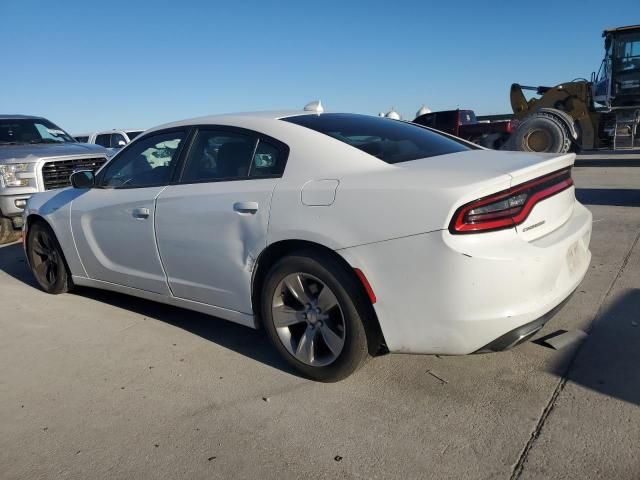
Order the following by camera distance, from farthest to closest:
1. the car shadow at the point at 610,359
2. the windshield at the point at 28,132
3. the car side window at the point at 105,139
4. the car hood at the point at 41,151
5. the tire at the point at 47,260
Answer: the car side window at the point at 105,139
the windshield at the point at 28,132
the car hood at the point at 41,151
the tire at the point at 47,260
the car shadow at the point at 610,359

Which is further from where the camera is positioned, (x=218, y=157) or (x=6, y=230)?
(x=6, y=230)

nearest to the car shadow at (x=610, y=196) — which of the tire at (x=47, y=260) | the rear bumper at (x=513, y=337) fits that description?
the rear bumper at (x=513, y=337)

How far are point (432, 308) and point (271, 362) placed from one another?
4.02 feet

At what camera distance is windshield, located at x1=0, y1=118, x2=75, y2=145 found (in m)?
8.18

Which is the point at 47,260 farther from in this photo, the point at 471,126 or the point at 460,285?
the point at 471,126

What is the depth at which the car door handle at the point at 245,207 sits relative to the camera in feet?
9.82

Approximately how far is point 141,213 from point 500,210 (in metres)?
2.41

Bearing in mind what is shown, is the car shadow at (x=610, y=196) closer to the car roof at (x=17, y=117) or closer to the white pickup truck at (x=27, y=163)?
the white pickup truck at (x=27, y=163)

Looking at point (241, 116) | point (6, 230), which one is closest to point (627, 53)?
point (241, 116)

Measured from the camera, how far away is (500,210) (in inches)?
95.3

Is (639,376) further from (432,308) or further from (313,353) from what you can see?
(313,353)

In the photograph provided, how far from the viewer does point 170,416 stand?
2.73 metres

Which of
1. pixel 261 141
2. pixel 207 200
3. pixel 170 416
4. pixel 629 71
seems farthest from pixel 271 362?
pixel 629 71

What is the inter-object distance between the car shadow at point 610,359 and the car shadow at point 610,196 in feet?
14.8
